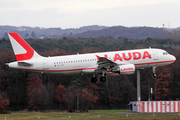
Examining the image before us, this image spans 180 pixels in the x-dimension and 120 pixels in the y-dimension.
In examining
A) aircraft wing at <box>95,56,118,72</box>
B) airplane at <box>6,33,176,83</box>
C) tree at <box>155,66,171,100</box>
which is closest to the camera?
aircraft wing at <box>95,56,118,72</box>

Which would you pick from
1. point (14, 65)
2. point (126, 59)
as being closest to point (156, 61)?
point (126, 59)

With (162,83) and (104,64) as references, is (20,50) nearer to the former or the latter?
(104,64)

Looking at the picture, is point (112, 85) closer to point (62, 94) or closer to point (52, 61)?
point (62, 94)

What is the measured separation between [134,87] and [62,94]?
91.9 ft

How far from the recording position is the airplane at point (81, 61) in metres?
58.8

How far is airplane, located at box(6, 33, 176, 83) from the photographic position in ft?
193

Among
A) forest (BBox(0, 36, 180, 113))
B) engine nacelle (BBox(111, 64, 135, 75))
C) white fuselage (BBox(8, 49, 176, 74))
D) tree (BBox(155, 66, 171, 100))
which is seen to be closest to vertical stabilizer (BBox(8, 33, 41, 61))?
white fuselage (BBox(8, 49, 176, 74))

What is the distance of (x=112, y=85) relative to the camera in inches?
4855

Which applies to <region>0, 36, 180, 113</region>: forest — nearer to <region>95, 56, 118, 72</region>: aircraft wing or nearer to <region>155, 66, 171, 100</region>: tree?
<region>155, 66, 171, 100</region>: tree

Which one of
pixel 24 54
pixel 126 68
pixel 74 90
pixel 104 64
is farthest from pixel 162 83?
pixel 24 54

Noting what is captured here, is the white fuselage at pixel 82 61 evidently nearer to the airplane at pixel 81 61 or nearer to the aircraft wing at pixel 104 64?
the airplane at pixel 81 61

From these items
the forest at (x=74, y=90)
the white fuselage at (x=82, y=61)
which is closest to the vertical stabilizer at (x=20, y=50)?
the white fuselage at (x=82, y=61)

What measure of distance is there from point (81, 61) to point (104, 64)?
4.00 metres

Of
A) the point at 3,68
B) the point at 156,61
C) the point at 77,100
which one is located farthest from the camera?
the point at 3,68
